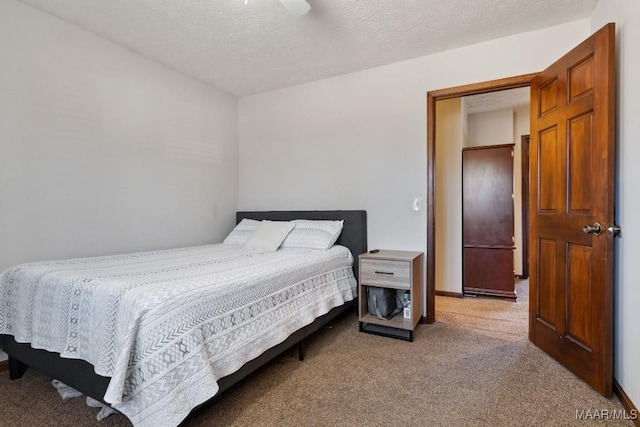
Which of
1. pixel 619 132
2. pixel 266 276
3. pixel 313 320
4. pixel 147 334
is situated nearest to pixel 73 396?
pixel 147 334

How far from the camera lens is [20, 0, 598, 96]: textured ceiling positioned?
2.20 metres

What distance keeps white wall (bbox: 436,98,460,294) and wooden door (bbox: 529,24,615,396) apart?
55.5 inches

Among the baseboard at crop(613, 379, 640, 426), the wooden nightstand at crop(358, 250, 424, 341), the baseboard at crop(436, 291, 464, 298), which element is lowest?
the baseboard at crop(436, 291, 464, 298)

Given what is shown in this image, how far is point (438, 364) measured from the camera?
7.07 feet

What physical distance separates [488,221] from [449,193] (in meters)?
0.56

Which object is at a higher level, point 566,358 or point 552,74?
point 552,74

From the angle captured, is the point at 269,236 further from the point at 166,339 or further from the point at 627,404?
the point at 627,404

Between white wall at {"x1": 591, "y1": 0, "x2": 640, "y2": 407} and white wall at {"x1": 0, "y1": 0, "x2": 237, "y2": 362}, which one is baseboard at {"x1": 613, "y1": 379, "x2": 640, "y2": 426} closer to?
white wall at {"x1": 591, "y1": 0, "x2": 640, "y2": 407}

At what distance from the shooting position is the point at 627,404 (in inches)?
64.0

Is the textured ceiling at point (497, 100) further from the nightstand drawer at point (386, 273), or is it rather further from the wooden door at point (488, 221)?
the nightstand drawer at point (386, 273)

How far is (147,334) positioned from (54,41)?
2.39 metres

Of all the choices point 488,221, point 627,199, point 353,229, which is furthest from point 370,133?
point 627,199

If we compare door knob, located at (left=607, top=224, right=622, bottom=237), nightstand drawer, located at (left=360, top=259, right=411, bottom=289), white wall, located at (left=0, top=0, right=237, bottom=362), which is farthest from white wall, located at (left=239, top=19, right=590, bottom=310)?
door knob, located at (left=607, top=224, right=622, bottom=237)

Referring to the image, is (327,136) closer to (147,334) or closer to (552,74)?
(552,74)
